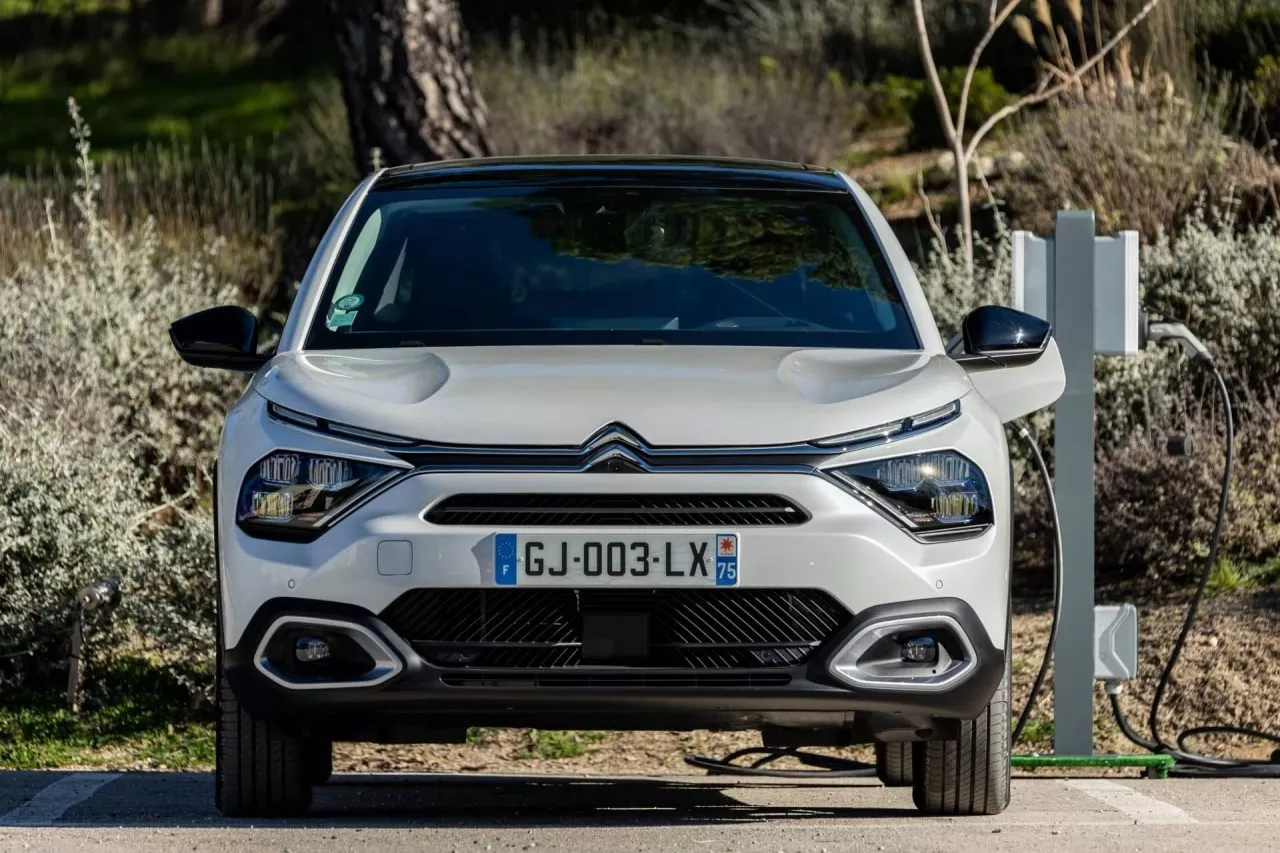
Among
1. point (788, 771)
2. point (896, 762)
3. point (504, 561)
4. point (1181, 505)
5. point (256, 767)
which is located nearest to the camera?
point (504, 561)

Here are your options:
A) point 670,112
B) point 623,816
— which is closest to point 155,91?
point 670,112

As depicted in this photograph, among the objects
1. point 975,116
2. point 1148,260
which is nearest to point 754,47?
point 975,116

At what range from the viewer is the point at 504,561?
478 centimetres

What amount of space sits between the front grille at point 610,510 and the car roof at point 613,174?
64.7 inches

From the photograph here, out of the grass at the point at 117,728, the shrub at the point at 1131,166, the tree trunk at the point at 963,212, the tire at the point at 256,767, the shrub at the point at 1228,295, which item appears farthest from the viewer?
the shrub at the point at 1131,166

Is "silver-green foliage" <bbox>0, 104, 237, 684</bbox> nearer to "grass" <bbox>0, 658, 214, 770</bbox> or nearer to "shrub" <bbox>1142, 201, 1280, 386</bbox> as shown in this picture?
"grass" <bbox>0, 658, 214, 770</bbox>

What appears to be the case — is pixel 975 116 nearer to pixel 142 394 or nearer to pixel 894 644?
pixel 142 394

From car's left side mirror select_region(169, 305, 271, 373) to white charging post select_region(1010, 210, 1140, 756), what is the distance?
259 cm

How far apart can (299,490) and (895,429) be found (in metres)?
1.36

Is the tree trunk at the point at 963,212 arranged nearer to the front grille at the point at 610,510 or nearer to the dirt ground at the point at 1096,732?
the dirt ground at the point at 1096,732

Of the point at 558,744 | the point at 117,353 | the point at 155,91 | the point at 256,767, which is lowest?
the point at 558,744

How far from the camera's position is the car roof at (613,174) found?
626cm

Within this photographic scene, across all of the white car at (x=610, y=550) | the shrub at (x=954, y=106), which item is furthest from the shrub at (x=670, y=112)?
the white car at (x=610, y=550)

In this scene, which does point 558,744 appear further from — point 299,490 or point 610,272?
point 299,490
